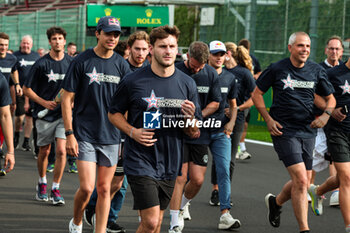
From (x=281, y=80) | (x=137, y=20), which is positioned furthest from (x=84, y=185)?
(x=137, y=20)

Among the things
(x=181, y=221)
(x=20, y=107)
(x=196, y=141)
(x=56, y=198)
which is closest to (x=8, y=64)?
(x=20, y=107)

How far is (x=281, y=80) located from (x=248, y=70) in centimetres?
251

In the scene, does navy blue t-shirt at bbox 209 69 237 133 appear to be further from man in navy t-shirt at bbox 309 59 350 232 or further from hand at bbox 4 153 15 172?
hand at bbox 4 153 15 172

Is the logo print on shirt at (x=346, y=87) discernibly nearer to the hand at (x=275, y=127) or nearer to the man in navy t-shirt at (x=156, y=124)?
the hand at (x=275, y=127)

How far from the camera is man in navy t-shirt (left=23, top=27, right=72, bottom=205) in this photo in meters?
8.39

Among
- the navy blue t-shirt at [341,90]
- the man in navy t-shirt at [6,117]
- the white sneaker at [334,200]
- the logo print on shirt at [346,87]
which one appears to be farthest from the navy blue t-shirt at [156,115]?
the white sneaker at [334,200]

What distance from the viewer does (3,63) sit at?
1359 centimetres

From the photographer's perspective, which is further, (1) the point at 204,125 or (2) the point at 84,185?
(1) the point at 204,125

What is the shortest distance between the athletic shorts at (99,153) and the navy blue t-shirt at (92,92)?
47mm

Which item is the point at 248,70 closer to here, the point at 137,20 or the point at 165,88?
the point at 165,88

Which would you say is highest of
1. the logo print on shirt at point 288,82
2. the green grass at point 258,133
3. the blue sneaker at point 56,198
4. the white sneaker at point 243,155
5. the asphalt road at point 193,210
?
the logo print on shirt at point 288,82

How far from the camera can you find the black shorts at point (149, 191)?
5.15 m

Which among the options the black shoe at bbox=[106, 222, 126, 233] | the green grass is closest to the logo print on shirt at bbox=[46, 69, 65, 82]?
the black shoe at bbox=[106, 222, 126, 233]

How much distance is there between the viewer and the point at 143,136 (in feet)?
16.9
